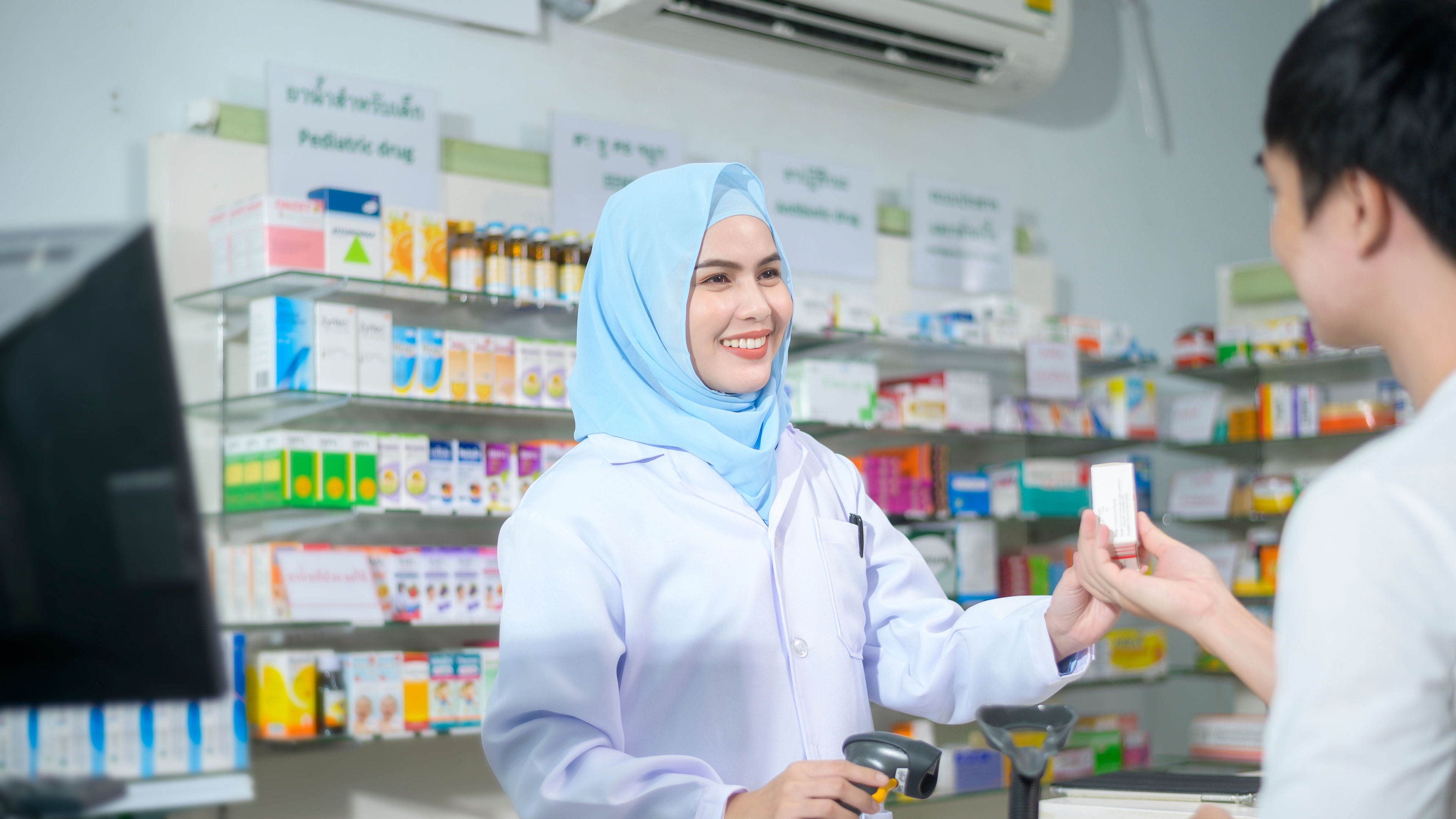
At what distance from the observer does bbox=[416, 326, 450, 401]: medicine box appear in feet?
10.7

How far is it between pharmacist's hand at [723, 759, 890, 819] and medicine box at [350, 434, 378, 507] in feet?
6.42

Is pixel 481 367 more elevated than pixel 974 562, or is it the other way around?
pixel 481 367

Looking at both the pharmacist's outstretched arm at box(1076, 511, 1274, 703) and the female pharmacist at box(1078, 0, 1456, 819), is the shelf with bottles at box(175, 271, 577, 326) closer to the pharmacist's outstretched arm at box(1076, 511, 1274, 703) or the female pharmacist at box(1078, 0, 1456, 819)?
the pharmacist's outstretched arm at box(1076, 511, 1274, 703)

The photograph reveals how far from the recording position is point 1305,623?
2.92 feet

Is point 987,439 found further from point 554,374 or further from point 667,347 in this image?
point 667,347

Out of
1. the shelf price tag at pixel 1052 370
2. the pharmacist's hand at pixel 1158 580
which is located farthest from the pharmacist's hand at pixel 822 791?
the shelf price tag at pixel 1052 370

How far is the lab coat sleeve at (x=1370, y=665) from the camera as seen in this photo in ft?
2.76

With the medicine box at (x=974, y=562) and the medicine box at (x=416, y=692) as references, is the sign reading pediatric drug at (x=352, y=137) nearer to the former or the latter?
the medicine box at (x=416, y=692)

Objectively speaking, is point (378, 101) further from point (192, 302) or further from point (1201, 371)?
point (1201, 371)

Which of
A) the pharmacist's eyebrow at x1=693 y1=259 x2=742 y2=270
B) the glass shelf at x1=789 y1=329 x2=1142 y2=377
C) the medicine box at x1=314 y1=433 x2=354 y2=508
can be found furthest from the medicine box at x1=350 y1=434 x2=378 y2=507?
the pharmacist's eyebrow at x1=693 y1=259 x2=742 y2=270

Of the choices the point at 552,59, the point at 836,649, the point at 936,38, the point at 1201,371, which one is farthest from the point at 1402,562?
the point at 1201,371

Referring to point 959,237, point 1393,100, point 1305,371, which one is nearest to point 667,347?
point 1393,100

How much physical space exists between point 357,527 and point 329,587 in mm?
358

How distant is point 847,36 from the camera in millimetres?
4480
